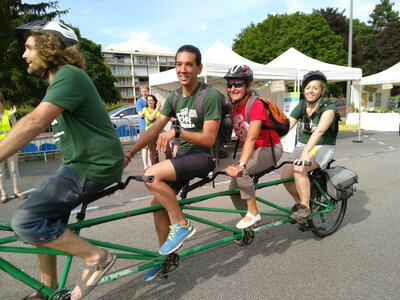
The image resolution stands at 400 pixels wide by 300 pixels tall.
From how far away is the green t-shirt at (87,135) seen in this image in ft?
5.89

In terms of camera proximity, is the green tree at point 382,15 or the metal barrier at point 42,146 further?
the green tree at point 382,15

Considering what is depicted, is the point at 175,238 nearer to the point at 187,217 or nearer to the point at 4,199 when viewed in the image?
the point at 187,217

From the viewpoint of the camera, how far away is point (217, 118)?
7.96 feet

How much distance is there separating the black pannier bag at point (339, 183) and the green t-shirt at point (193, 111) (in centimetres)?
185

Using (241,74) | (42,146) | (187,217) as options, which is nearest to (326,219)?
(187,217)

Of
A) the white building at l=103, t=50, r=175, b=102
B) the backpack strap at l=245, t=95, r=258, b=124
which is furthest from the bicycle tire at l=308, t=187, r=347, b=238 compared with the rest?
the white building at l=103, t=50, r=175, b=102

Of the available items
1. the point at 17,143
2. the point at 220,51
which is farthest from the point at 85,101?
the point at 220,51

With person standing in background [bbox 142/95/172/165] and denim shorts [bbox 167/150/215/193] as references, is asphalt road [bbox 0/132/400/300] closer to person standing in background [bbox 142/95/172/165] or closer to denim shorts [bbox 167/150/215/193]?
denim shorts [bbox 167/150/215/193]

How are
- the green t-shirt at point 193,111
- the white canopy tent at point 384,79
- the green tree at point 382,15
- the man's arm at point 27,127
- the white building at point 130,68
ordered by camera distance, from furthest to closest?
1. the white building at point 130,68
2. the green tree at point 382,15
3. the white canopy tent at point 384,79
4. the green t-shirt at point 193,111
5. the man's arm at point 27,127

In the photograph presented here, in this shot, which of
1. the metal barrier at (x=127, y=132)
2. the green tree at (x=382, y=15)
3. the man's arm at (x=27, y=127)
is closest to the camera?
the man's arm at (x=27, y=127)

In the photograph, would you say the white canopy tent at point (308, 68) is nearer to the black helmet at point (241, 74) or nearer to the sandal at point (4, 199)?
the black helmet at point (241, 74)

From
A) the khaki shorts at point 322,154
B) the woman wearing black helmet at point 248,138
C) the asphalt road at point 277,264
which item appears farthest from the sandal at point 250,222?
the khaki shorts at point 322,154

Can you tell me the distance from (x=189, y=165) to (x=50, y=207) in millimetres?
1065

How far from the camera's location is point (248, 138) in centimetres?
275
